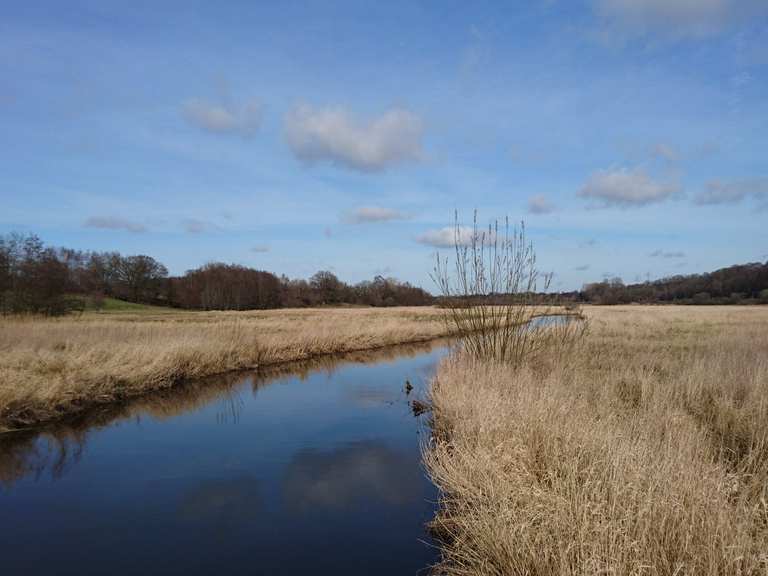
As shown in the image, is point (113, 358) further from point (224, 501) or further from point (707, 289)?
point (707, 289)

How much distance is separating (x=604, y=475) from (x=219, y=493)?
5.02 meters

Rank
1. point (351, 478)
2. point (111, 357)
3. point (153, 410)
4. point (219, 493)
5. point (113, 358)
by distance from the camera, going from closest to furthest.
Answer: point (219, 493), point (351, 478), point (153, 410), point (113, 358), point (111, 357)

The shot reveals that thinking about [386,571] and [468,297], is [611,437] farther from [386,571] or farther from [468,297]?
[468,297]

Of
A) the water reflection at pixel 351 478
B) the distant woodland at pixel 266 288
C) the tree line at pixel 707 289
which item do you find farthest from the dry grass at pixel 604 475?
the tree line at pixel 707 289

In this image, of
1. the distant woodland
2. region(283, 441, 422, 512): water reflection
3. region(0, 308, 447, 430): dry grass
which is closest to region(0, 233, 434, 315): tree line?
the distant woodland

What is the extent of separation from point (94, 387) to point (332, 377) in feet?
23.0

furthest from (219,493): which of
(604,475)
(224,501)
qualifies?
(604,475)

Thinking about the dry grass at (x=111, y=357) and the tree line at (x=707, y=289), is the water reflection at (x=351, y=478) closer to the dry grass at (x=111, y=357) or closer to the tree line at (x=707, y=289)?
the dry grass at (x=111, y=357)

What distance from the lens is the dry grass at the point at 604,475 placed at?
3082 millimetres

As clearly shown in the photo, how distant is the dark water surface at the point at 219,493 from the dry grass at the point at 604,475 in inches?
40.7

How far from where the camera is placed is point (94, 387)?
1136cm

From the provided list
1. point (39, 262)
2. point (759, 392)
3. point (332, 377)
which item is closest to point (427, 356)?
point (332, 377)

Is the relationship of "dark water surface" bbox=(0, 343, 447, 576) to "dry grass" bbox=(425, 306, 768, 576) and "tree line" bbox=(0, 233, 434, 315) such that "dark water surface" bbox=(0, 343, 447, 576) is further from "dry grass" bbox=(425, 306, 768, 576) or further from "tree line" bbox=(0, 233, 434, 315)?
"tree line" bbox=(0, 233, 434, 315)

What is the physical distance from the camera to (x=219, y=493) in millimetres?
6512
